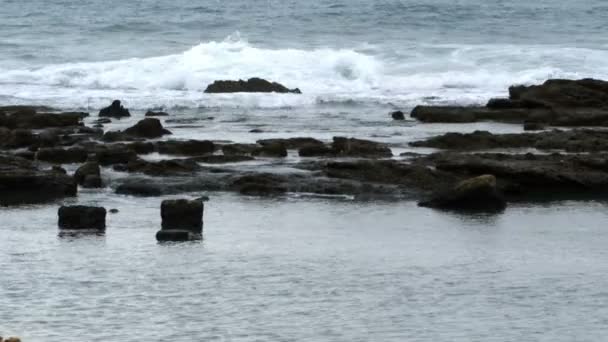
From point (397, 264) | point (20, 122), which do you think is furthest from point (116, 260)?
point (20, 122)

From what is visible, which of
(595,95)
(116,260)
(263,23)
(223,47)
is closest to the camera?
(116,260)

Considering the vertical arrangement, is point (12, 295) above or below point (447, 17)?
below

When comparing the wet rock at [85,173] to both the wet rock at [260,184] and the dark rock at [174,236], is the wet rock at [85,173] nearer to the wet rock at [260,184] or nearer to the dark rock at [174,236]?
the wet rock at [260,184]

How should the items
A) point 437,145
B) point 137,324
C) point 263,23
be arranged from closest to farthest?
point 137,324, point 437,145, point 263,23

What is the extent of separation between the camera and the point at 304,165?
98.5 feet

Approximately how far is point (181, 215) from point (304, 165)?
665 cm

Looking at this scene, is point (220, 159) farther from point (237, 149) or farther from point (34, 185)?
point (34, 185)

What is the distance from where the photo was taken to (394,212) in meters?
25.8

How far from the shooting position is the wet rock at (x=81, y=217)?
936 inches

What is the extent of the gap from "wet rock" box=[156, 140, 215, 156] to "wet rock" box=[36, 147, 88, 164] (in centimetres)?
216

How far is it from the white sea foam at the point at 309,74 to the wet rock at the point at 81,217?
23.6 metres

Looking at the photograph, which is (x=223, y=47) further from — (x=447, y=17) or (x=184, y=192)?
(x=184, y=192)

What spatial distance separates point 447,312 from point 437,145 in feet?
49.5

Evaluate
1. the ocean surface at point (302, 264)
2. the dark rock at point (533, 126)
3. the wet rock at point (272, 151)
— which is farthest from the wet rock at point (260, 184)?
the dark rock at point (533, 126)
